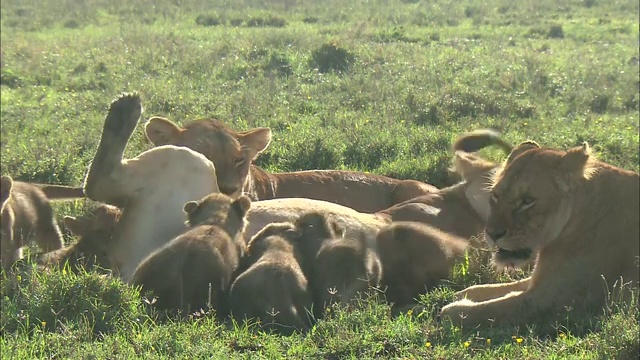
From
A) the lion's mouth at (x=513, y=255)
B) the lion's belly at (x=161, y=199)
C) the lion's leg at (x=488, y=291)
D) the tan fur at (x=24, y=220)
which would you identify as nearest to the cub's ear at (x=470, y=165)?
the lion's leg at (x=488, y=291)

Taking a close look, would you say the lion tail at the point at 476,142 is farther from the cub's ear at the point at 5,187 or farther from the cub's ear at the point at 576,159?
the cub's ear at the point at 5,187

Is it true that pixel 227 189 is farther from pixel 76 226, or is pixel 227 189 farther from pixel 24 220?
pixel 24 220

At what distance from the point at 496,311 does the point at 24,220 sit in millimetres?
4017

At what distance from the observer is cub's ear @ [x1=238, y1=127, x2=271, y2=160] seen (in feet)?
27.1

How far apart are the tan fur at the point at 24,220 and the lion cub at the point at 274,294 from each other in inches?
81.7

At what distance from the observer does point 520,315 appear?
560cm

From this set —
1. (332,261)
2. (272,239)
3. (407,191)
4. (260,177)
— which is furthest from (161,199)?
(407,191)

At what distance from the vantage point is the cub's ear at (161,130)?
8133 millimetres

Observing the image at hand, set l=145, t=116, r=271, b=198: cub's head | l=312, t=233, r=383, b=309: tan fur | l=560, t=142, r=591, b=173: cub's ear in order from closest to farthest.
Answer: l=560, t=142, r=591, b=173: cub's ear
l=312, t=233, r=383, b=309: tan fur
l=145, t=116, r=271, b=198: cub's head

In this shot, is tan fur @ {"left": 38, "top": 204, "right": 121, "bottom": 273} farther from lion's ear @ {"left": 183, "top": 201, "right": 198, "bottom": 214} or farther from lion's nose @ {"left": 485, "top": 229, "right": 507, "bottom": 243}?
lion's nose @ {"left": 485, "top": 229, "right": 507, "bottom": 243}

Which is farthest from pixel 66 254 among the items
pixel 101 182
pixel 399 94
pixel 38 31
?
pixel 38 31

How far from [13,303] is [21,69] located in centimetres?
1173

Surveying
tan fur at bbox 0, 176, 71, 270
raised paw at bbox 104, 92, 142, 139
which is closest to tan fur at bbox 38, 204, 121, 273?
tan fur at bbox 0, 176, 71, 270

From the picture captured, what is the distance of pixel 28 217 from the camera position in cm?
789
